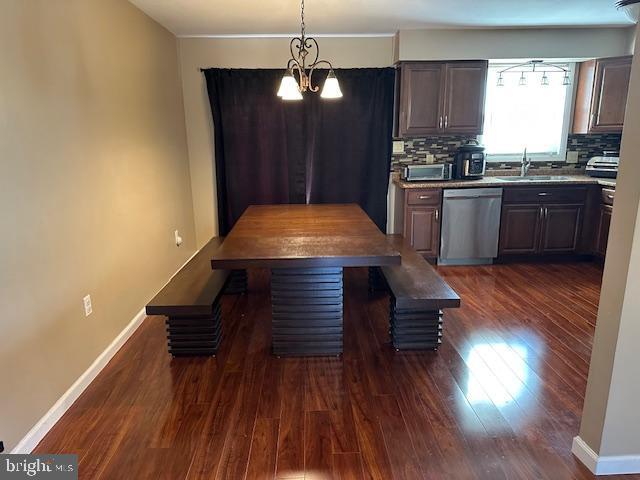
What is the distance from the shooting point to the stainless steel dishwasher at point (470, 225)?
14.4ft

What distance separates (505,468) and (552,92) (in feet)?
13.9

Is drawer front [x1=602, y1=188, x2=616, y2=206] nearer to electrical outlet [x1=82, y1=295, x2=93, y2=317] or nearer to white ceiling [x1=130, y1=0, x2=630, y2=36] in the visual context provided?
white ceiling [x1=130, y1=0, x2=630, y2=36]

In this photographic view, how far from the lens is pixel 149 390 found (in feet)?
7.97

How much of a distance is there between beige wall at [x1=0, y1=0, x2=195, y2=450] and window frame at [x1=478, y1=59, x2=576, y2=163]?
355 centimetres

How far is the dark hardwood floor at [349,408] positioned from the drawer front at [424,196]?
1.44m

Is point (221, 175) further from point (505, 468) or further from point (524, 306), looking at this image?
point (505, 468)

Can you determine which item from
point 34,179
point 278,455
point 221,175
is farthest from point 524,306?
point 34,179

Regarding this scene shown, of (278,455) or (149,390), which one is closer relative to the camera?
(278,455)

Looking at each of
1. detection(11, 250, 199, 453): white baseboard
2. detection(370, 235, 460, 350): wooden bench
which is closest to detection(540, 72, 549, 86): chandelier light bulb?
detection(370, 235, 460, 350): wooden bench

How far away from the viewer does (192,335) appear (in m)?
2.77

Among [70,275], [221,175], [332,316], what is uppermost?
[221,175]

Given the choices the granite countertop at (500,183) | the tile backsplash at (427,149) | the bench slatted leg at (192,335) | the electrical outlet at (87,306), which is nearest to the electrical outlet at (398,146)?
the tile backsplash at (427,149)

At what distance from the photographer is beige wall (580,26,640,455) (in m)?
1.57

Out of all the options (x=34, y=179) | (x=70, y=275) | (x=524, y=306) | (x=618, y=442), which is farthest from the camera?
(x=524, y=306)
